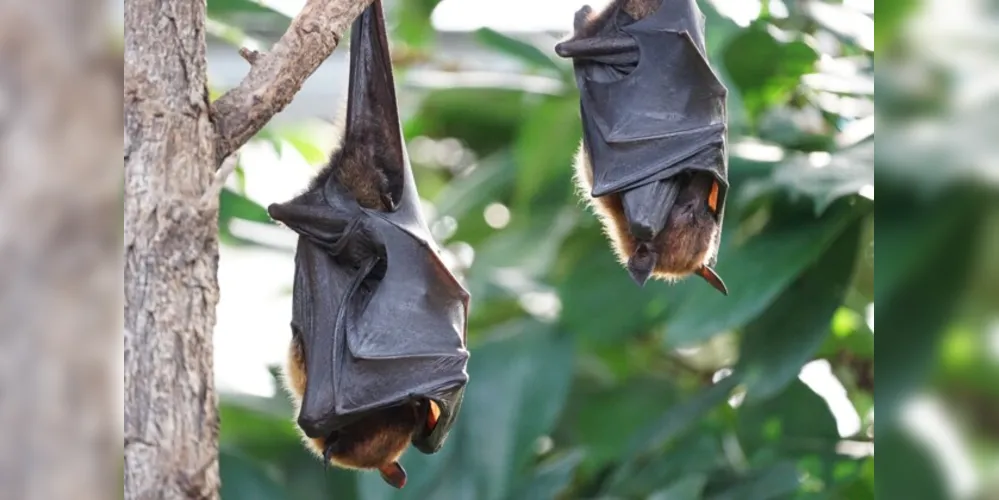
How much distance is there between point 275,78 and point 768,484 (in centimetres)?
165

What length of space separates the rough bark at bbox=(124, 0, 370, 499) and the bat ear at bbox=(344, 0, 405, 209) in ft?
1.63

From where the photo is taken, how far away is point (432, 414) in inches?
74.4

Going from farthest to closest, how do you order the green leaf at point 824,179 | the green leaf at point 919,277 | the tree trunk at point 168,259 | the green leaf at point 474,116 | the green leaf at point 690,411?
the green leaf at point 474,116
the green leaf at point 690,411
the green leaf at point 824,179
the tree trunk at point 168,259
the green leaf at point 919,277

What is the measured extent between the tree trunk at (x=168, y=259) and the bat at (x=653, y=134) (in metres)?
0.73

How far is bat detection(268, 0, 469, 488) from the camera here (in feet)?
6.03

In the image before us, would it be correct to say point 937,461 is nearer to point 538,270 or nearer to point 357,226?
point 357,226

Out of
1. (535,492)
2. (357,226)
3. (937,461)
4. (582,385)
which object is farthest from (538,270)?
(937,461)

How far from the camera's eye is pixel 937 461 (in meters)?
0.54

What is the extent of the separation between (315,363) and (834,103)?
2174 mm

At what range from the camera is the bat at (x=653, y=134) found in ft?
6.09

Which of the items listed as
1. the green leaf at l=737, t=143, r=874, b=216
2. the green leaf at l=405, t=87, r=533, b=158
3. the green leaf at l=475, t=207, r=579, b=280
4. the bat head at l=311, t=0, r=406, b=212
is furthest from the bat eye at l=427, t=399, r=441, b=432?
the green leaf at l=405, t=87, r=533, b=158

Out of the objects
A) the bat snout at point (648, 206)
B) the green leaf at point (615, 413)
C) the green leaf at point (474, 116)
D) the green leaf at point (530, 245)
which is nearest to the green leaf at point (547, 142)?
the green leaf at point (530, 245)

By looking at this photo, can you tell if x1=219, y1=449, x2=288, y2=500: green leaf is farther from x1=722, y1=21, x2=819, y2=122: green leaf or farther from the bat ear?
x1=722, y1=21, x2=819, y2=122: green leaf

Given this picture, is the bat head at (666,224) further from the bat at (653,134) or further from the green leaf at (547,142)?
the green leaf at (547,142)
